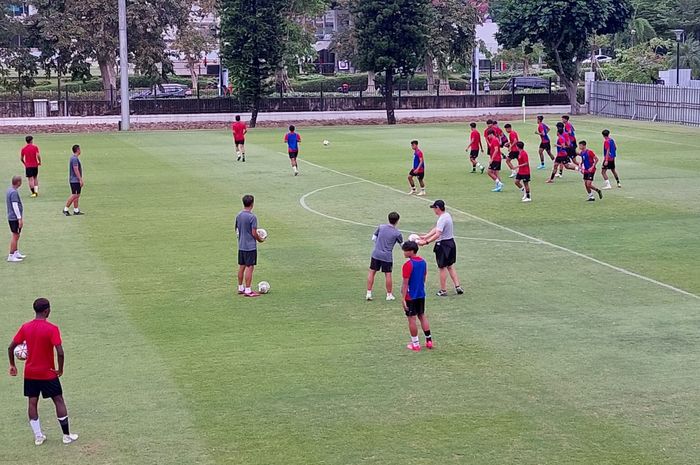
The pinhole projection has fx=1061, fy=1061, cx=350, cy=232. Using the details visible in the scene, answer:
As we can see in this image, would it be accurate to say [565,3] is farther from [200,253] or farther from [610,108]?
[200,253]

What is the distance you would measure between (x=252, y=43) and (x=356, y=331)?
159 ft

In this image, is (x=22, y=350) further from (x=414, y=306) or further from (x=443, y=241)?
(x=443, y=241)

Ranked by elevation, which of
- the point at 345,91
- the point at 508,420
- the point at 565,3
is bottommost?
the point at 508,420

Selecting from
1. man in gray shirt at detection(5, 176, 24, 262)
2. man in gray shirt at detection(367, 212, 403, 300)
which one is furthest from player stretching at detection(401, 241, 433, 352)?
man in gray shirt at detection(5, 176, 24, 262)

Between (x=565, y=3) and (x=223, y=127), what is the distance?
22373mm

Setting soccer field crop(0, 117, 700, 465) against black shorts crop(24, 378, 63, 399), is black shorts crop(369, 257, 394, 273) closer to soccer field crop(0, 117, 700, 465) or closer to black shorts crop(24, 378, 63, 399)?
soccer field crop(0, 117, 700, 465)

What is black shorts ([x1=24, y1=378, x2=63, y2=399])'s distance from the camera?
12.1 m

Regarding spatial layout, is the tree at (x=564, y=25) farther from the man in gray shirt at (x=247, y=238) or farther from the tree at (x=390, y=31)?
the man in gray shirt at (x=247, y=238)

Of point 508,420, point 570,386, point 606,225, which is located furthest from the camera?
point 606,225

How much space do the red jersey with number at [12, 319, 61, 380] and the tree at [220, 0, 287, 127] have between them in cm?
5281

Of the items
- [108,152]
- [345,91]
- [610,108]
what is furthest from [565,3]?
[108,152]

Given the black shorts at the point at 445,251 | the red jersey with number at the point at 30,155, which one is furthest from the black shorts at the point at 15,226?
the red jersey with number at the point at 30,155

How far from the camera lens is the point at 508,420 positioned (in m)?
12.9

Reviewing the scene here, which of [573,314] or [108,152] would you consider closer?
[573,314]
